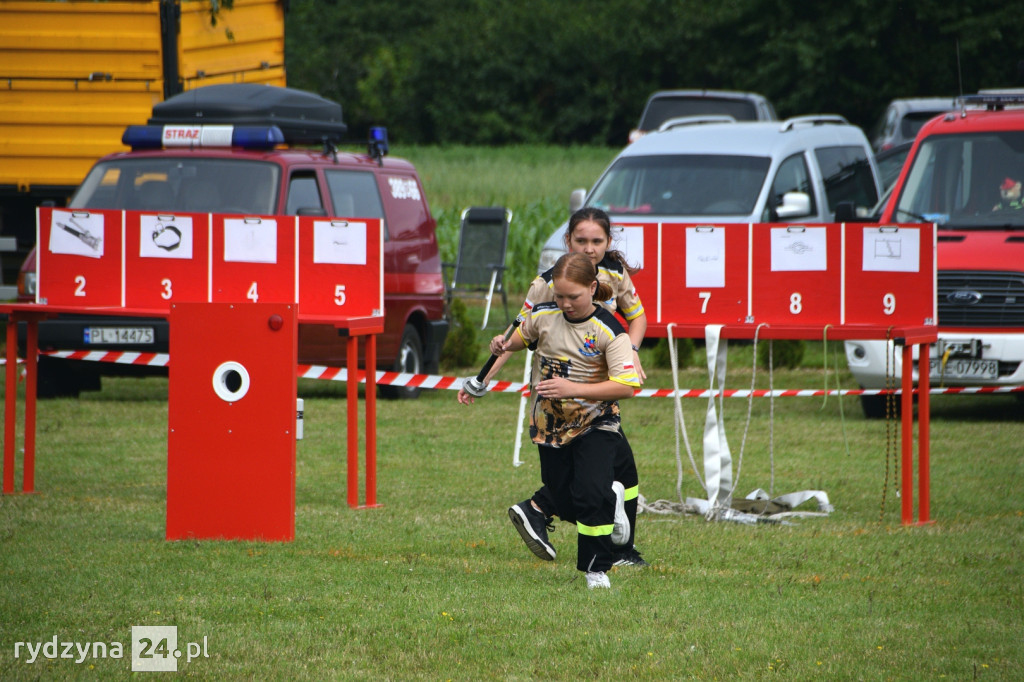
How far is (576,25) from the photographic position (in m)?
57.3

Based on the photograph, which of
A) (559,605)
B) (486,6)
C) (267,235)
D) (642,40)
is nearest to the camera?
(559,605)

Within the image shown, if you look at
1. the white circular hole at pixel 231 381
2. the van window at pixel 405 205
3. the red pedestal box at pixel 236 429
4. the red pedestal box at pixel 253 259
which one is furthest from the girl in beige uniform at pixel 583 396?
the van window at pixel 405 205

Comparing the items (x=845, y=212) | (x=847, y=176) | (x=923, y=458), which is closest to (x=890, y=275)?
(x=923, y=458)

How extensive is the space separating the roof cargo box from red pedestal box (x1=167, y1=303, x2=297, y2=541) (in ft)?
20.5

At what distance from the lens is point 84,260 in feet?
28.9

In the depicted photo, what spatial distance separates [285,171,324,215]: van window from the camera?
479 inches

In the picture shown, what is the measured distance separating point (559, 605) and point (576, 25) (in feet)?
175

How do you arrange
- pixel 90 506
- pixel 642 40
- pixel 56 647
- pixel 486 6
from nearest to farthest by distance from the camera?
pixel 56 647 < pixel 90 506 < pixel 642 40 < pixel 486 6

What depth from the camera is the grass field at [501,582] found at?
517 centimetres

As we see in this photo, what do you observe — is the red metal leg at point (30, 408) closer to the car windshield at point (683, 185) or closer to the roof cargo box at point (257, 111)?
the roof cargo box at point (257, 111)

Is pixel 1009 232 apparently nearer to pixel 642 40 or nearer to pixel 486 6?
pixel 642 40

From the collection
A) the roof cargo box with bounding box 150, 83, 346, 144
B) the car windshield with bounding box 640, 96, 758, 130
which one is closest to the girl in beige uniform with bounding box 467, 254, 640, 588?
the roof cargo box with bounding box 150, 83, 346, 144

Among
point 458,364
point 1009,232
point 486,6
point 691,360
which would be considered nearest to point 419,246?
point 458,364

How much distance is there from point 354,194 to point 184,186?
158 cm
